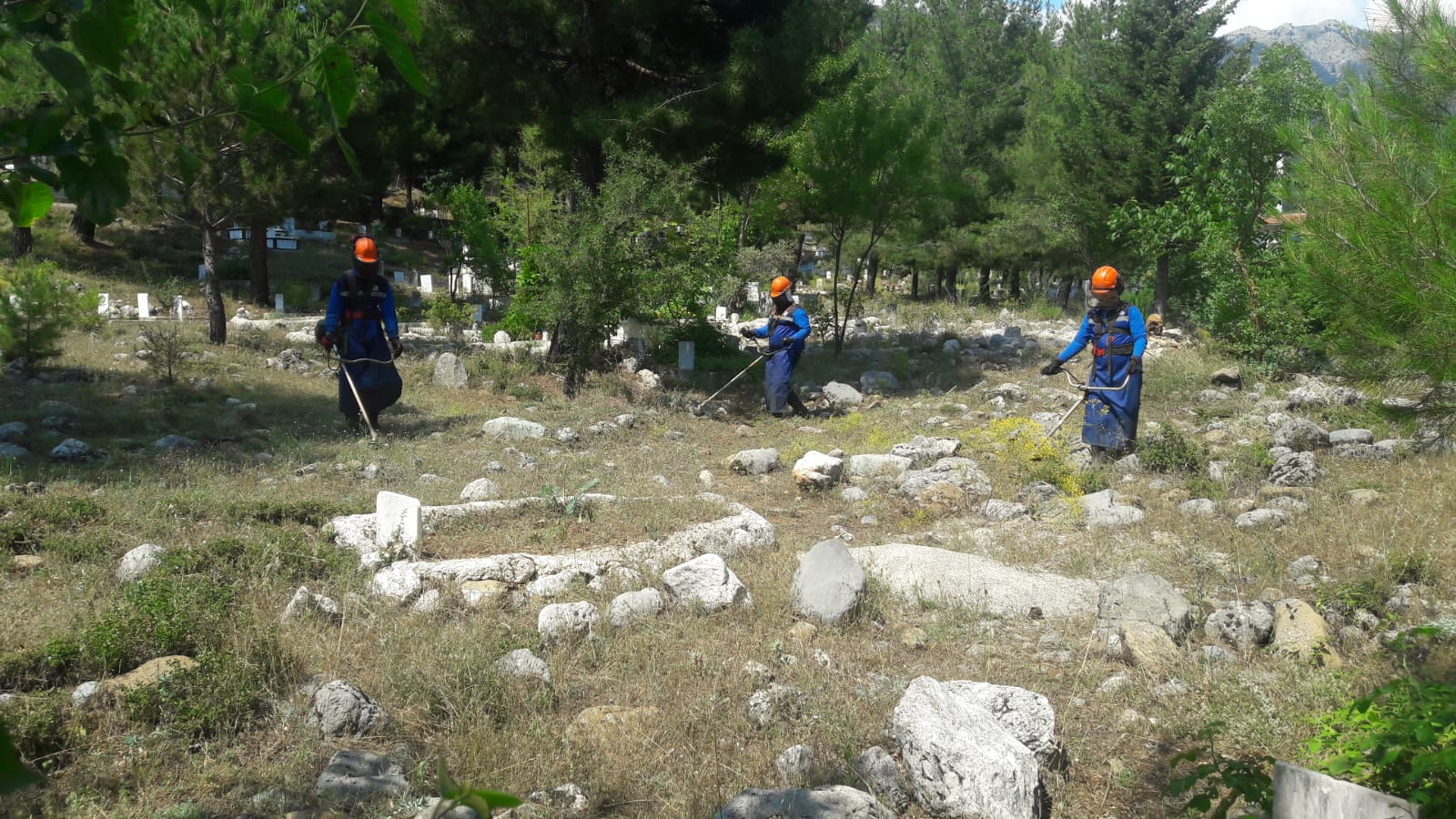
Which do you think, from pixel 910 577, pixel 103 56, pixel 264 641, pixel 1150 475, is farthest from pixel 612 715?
pixel 1150 475

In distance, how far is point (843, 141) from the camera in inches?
655

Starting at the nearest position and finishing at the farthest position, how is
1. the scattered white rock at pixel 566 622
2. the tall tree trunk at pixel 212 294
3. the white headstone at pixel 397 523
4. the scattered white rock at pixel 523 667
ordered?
the scattered white rock at pixel 523 667 < the scattered white rock at pixel 566 622 < the white headstone at pixel 397 523 < the tall tree trunk at pixel 212 294

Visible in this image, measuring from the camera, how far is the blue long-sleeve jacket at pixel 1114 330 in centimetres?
870

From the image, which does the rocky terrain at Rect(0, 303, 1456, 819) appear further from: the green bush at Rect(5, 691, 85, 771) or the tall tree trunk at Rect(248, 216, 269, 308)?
the tall tree trunk at Rect(248, 216, 269, 308)

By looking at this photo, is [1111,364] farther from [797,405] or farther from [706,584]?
[706,584]

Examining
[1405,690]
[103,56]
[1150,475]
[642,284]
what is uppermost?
[103,56]

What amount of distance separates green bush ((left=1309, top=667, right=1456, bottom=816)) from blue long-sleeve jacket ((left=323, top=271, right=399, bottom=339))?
7.67m

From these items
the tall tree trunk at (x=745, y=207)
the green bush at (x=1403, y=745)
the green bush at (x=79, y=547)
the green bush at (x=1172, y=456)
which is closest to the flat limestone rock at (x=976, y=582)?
the green bush at (x=1403, y=745)

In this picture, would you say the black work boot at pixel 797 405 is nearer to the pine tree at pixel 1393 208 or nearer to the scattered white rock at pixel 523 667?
the pine tree at pixel 1393 208

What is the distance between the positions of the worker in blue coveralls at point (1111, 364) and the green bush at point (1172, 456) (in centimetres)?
28

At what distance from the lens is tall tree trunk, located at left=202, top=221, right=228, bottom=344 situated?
47.7ft

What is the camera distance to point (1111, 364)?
28.8ft

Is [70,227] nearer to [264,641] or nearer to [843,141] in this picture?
[843,141]

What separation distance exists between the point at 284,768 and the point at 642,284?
31.4 feet
